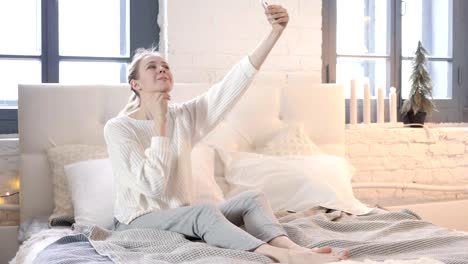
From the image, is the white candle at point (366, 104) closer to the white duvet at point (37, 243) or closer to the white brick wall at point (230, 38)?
the white brick wall at point (230, 38)

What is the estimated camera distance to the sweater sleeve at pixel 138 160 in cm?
238

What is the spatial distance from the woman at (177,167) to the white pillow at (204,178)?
211 mm

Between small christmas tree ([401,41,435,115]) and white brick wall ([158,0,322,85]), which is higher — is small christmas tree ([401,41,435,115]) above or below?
below

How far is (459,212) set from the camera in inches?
149

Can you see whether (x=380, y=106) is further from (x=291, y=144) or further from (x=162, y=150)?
(x=162, y=150)

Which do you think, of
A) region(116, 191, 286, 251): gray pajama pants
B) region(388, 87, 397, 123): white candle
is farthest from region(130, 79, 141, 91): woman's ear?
region(388, 87, 397, 123): white candle

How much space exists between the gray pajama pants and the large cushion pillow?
0.55 m

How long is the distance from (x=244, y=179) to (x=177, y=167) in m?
0.55

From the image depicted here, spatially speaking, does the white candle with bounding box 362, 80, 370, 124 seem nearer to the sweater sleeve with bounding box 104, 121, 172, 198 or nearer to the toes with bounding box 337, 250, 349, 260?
the sweater sleeve with bounding box 104, 121, 172, 198

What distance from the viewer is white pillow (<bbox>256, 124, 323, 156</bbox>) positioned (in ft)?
10.7

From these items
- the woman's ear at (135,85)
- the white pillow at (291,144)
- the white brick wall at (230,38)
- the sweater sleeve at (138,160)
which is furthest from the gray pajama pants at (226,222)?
the white brick wall at (230,38)

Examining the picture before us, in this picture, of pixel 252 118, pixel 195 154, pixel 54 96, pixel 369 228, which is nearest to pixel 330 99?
pixel 252 118

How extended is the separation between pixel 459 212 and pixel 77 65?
232 centimetres

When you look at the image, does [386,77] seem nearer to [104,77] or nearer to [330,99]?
[330,99]
